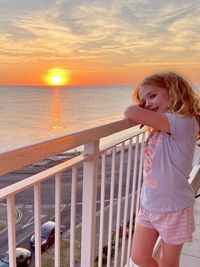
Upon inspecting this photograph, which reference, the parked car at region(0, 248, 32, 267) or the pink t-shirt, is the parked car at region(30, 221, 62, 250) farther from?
the pink t-shirt

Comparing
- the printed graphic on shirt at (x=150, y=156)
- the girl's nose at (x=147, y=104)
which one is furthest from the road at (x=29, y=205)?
the girl's nose at (x=147, y=104)

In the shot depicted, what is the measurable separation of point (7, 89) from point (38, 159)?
0.61 metres

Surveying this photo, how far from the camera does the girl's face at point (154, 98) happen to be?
142 cm

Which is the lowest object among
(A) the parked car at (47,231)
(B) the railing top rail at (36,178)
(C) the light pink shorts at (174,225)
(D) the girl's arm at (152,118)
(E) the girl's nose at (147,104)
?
(C) the light pink shorts at (174,225)

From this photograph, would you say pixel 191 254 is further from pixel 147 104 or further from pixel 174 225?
pixel 147 104

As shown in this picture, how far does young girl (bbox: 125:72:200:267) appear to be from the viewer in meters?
1.37

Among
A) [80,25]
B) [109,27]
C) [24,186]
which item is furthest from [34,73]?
[109,27]

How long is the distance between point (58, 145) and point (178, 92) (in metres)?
0.71

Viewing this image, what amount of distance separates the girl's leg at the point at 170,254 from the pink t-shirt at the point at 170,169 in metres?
0.22

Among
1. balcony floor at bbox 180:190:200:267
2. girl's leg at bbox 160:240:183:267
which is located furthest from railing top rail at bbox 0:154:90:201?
balcony floor at bbox 180:190:200:267

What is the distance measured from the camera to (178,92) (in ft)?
4.55

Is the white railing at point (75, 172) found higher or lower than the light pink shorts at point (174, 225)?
higher

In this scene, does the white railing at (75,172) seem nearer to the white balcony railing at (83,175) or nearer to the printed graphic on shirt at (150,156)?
the white balcony railing at (83,175)

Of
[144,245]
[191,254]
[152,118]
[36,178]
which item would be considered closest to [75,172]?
[36,178]
